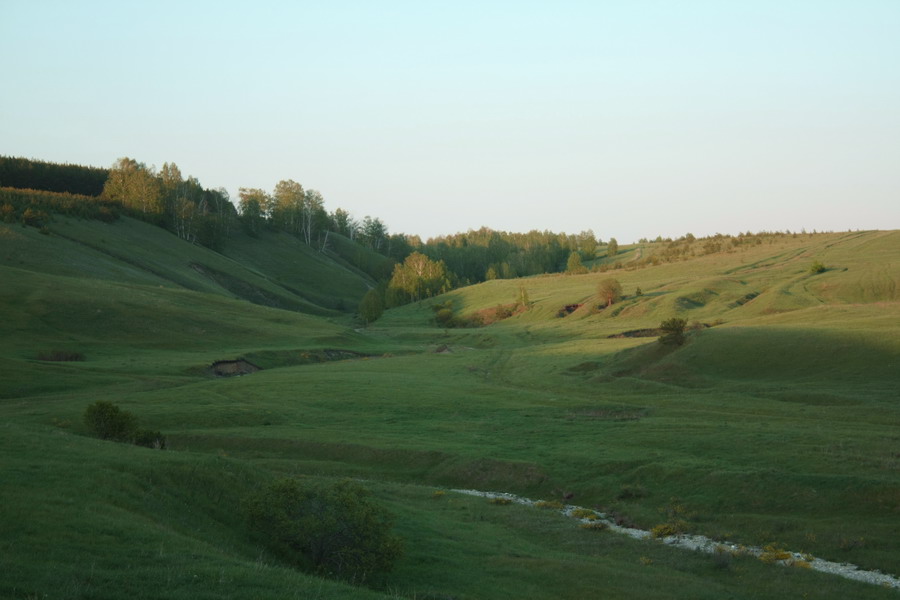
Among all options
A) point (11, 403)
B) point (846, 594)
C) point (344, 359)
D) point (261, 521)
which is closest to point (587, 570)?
point (846, 594)

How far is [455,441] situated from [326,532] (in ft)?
82.1

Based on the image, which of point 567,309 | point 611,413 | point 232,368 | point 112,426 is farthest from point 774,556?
point 567,309

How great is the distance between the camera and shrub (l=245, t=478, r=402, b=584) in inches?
882

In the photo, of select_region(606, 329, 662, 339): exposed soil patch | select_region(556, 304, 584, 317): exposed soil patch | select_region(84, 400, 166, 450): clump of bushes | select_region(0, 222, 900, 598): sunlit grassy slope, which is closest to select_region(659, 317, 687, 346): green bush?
select_region(0, 222, 900, 598): sunlit grassy slope

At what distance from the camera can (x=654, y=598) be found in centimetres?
2130

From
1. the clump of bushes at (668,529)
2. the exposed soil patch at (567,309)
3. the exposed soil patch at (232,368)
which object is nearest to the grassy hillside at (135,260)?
the exposed soil patch at (232,368)

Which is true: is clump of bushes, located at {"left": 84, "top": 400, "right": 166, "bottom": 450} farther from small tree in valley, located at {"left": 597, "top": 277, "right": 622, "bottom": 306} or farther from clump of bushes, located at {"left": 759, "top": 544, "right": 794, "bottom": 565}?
small tree in valley, located at {"left": 597, "top": 277, "right": 622, "bottom": 306}

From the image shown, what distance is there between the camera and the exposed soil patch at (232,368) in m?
77.1

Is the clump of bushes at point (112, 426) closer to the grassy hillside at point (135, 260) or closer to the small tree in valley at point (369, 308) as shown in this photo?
the grassy hillside at point (135, 260)

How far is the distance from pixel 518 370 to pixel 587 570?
5700cm

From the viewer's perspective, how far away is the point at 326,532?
22.9 metres

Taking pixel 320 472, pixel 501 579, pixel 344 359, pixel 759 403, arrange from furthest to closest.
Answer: pixel 344 359, pixel 759 403, pixel 320 472, pixel 501 579

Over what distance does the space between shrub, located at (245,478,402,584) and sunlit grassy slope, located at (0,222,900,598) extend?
37.4 inches

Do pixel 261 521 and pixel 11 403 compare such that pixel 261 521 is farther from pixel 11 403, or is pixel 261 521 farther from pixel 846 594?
pixel 11 403
